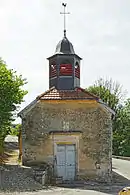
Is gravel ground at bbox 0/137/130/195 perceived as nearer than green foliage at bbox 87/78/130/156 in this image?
Yes

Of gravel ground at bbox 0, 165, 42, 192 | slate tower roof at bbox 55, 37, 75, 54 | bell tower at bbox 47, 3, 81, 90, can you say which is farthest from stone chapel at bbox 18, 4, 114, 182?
slate tower roof at bbox 55, 37, 75, 54

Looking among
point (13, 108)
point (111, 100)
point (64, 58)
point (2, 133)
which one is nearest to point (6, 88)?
point (13, 108)

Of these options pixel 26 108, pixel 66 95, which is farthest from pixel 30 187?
pixel 66 95

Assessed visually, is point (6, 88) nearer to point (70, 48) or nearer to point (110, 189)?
point (70, 48)

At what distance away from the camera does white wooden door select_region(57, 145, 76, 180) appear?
23.1 meters

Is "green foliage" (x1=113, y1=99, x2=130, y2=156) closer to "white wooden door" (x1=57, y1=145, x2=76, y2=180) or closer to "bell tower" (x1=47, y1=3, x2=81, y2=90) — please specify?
"bell tower" (x1=47, y1=3, x2=81, y2=90)

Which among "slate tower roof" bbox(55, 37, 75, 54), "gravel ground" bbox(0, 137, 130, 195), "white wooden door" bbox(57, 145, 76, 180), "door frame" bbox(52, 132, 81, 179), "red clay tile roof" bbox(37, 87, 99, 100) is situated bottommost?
"gravel ground" bbox(0, 137, 130, 195)

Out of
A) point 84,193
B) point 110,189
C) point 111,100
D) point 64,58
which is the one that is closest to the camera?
point 84,193

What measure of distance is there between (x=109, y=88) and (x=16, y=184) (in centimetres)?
4025

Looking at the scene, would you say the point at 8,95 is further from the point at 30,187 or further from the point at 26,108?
the point at 30,187

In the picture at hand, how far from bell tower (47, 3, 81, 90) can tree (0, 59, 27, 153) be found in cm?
292

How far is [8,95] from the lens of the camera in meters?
21.7

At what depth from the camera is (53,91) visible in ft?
80.5

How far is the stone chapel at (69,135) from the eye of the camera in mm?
23219
